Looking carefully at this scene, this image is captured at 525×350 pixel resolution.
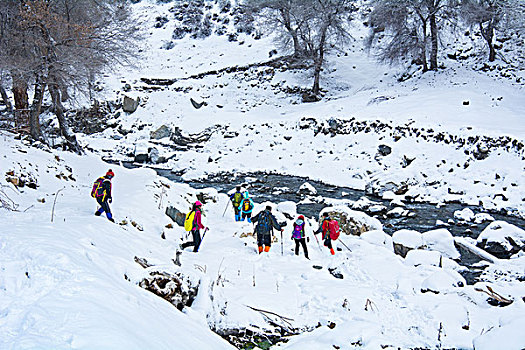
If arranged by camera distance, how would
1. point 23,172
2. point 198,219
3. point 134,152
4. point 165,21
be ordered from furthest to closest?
point 165,21 → point 134,152 → point 23,172 → point 198,219

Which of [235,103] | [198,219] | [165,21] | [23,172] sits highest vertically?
[165,21]

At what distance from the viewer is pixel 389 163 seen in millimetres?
15586

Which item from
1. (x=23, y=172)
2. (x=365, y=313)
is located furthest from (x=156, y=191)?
(x=365, y=313)

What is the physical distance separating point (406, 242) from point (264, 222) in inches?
153

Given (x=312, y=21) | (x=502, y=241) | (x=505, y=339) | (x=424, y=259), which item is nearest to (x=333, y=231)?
(x=424, y=259)

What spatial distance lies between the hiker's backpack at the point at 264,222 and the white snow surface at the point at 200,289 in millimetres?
670

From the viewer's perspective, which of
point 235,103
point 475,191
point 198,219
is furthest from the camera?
point 235,103

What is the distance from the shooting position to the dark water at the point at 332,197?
9.66m

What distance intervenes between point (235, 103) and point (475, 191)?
20.5 m

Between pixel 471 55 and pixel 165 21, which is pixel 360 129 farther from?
pixel 165 21

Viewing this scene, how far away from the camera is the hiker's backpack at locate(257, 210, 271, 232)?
314 inches

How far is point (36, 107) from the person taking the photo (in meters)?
12.0

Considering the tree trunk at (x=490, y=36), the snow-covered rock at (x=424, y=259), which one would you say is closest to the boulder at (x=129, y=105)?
the snow-covered rock at (x=424, y=259)

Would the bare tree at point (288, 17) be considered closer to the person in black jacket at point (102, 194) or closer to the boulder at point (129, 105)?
the boulder at point (129, 105)
